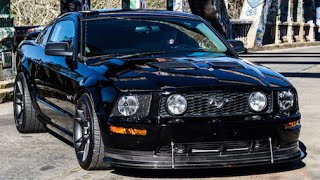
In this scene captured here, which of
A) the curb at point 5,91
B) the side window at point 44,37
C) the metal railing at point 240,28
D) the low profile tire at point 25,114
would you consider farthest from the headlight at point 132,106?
the metal railing at point 240,28

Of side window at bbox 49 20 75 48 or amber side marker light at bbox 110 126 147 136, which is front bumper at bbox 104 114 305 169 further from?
side window at bbox 49 20 75 48

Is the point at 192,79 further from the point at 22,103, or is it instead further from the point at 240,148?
the point at 22,103

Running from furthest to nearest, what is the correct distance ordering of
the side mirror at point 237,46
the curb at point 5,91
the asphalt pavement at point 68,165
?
the curb at point 5,91 → the side mirror at point 237,46 → the asphalt pavement at point 68,165

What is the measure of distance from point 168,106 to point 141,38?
147cm

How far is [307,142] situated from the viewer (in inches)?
277

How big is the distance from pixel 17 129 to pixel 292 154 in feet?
12.1

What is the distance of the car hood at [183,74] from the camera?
5203mm

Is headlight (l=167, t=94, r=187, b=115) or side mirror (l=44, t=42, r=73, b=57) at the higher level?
side mirror (l=44, t=42, r=73, b=57)

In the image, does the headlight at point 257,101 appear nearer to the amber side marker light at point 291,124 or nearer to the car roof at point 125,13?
the amber side marker light at point 291,124

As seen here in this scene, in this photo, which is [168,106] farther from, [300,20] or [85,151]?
[300,20]

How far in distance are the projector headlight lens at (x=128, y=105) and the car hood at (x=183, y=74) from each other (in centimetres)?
→ 8

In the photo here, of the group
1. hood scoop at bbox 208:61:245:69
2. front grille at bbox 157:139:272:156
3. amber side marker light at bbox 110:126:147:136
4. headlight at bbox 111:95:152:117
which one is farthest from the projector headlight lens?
hood scoop at bbox 208:61:245:69

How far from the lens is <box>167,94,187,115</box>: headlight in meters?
5.11

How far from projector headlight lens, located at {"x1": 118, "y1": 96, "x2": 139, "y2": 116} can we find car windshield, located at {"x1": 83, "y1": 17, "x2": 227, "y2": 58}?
110cm
